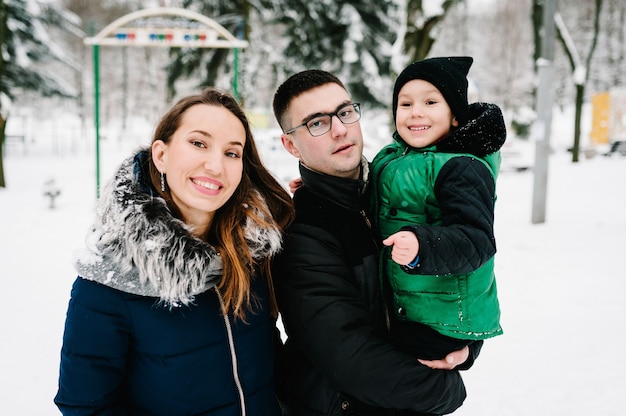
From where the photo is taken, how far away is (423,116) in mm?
2080

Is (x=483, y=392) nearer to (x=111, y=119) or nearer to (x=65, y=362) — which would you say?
(x=65, y=362)

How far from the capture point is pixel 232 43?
9.96 meters

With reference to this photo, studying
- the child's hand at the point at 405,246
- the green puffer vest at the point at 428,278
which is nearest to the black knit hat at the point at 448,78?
the green puffer vest at the point at 428,278

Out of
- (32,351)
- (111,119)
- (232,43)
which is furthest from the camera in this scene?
(111,119)

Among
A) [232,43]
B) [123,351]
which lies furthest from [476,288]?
[232,43]

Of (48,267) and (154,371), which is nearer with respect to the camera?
(154,371)

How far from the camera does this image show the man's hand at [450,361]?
1803mm

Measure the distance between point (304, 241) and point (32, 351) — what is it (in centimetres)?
349

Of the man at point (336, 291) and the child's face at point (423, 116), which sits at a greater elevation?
the child's face at point (423, 116)

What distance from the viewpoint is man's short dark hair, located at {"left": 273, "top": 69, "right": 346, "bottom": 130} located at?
210cm

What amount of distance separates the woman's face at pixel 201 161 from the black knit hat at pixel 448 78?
86 cm

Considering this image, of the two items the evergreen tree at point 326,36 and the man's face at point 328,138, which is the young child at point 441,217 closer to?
the man's face at point 328,138

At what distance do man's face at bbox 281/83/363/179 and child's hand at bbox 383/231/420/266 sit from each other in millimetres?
485

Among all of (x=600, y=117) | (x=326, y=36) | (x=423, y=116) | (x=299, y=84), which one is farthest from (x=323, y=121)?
(x=600, y=117)
